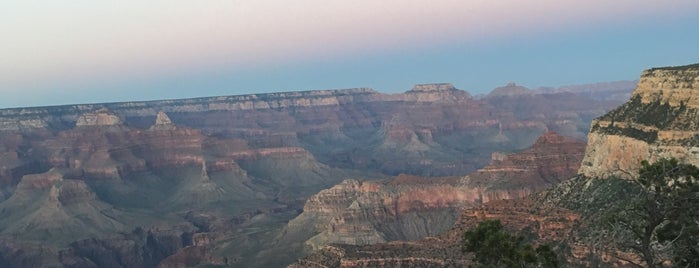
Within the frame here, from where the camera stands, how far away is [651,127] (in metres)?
61.8

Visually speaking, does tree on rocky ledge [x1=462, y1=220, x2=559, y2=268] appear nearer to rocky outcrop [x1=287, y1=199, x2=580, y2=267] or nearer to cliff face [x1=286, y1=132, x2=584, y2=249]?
rocky outcrop [x1=287, y1=199, x2=580, y2=267]

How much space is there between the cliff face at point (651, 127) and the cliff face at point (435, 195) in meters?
43.7

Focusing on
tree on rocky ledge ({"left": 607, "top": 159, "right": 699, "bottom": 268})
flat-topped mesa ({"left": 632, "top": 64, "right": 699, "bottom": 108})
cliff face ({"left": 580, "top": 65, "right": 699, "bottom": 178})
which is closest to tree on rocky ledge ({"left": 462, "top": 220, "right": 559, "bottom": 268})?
tree on rocky ledge ({"left": 607, "top": 159, "right": 699, "bottom": 268})

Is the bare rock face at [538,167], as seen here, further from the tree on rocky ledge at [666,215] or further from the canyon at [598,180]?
the tree on rocky ledge at [666,215]

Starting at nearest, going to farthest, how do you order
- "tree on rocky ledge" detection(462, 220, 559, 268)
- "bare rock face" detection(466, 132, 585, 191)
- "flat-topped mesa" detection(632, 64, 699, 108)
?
1. "tree on rocky ledge" detection(462, 220, 559, 268)
2. "flat-topped mesa" detection(632, 64, 699, 108)
3. "bare rock face" detection(466, 132, 585, 191)

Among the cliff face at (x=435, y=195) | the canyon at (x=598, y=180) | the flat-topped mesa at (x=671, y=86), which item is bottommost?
the cliff face at (x=435, y=195)

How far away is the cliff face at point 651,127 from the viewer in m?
58.1

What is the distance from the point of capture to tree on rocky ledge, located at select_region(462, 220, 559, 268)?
32.8 metres

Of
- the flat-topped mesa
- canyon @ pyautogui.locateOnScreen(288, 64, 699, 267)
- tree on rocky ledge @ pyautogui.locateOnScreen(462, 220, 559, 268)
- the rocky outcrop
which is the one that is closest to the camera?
tree on rocky ledge @ pyautogui.locateOnScreen(462, 220, 559, 268)

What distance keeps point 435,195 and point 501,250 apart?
299 feet

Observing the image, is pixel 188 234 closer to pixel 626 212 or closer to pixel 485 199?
pixel 485 199

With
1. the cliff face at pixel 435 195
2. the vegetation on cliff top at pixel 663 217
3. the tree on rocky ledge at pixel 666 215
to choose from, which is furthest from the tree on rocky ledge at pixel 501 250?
the cliff face at pixel 435 195

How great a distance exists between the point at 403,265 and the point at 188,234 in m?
123

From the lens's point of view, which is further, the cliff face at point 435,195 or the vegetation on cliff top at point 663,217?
the cliff face at point 435,195
